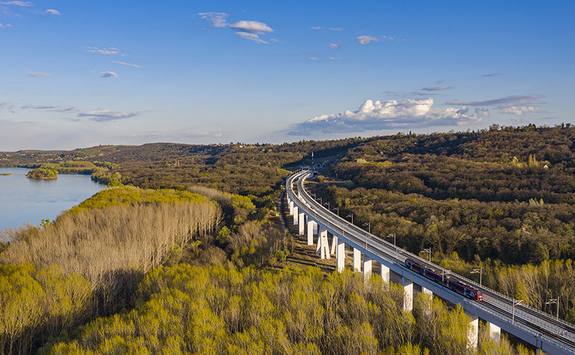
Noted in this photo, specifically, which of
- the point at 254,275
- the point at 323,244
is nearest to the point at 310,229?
the point at 323,244

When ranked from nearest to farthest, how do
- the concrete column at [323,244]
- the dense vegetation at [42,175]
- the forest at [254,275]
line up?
the forest at [254,275] → the concrete column at [323,244] → the dense vegetation at [42,175]

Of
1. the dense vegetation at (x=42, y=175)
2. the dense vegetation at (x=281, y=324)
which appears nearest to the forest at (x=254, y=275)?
the dense vegetation at (x=281, y=324)

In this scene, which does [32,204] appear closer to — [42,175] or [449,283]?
[42,175]

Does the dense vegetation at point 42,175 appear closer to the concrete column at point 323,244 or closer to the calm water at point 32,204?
the calm water at point 32,204

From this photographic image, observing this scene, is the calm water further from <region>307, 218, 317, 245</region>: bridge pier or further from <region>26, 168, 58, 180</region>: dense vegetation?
<region>26, 168, 58, 180</region>: dense vegetation

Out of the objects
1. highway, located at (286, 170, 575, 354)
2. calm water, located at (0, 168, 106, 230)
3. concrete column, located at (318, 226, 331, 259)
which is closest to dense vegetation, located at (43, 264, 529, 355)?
highway, located at (286, 170, 575, 354)
